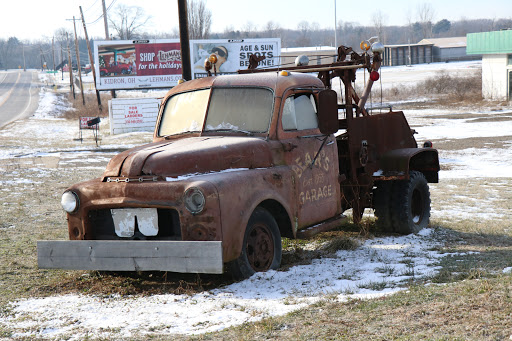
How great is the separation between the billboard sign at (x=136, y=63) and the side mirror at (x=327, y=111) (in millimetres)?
28860

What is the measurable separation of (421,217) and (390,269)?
288 centimetres

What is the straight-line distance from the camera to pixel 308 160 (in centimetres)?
Result: 708

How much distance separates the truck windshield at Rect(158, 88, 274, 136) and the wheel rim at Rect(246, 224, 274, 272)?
44.5 inches

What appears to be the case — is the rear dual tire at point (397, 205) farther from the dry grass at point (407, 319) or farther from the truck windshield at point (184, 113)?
the dry grass at point (407, 319)

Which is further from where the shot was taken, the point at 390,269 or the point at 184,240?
the point at 390,269

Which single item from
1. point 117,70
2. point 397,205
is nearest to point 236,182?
point 397,205

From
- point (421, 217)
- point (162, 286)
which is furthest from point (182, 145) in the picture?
point (421, 217)

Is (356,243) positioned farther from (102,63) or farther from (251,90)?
(102,63)

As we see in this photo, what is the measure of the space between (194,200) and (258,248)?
0.97 m

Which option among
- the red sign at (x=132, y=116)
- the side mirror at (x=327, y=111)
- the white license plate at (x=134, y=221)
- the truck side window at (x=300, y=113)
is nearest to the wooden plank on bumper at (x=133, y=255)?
the white license plate at (x=134, y=221)

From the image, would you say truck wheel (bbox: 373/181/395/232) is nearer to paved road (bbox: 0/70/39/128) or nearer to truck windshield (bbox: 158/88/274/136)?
truck windshield (bbox: 158/88/274/136)

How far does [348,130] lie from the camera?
327 inches

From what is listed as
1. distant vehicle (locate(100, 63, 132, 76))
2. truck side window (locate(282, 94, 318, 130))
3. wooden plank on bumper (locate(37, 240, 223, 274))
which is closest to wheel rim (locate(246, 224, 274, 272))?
wooden plank on bumper (locate(37, 240, 223, 274))

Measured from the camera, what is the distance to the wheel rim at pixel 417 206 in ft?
29.7
